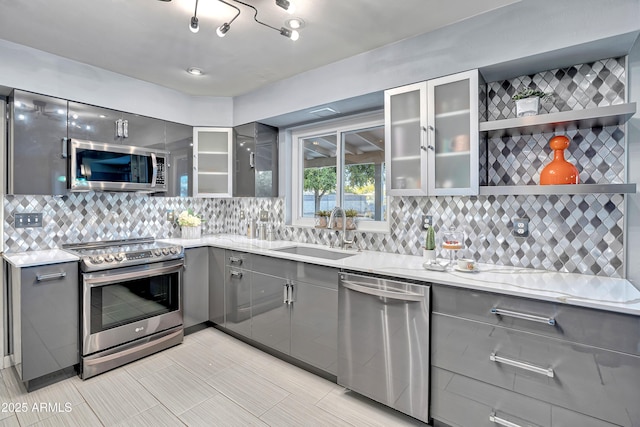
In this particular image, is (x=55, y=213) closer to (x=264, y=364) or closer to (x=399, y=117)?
(x=264, y=364)

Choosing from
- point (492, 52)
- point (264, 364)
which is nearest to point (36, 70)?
point (264, 364)

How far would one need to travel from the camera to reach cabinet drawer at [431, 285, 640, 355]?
1369 millimetres

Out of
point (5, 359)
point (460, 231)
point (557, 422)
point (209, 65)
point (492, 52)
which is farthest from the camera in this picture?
point (209, 65)

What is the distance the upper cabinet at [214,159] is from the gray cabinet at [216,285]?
0.73 meters

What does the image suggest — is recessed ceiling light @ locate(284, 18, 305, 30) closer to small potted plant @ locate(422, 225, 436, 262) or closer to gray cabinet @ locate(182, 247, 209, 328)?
small potted plant @ locate(422, 225, 436, 262)

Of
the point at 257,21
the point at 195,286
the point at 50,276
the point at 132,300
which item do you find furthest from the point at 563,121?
the point at 50,276

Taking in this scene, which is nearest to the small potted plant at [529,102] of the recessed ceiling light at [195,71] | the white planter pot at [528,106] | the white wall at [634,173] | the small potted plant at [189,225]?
the white planter pot at [528,106]

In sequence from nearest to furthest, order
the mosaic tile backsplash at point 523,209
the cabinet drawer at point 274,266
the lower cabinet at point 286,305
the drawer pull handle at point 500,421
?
the drawer pull handle at point 500,421 → the mosaic tile backsplash at point 523,209 → the lower cabinet at point 286,305 → the cabinet drawer at point 274,266

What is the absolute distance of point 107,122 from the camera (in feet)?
9.41

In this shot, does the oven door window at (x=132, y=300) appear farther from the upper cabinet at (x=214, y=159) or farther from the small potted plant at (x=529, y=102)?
the small potted plant at (x=529, y=102)

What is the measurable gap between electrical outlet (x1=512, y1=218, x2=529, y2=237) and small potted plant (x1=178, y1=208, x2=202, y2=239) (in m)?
3.11

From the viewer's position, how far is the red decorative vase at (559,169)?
185cm

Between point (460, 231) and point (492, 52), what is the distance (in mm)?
1191

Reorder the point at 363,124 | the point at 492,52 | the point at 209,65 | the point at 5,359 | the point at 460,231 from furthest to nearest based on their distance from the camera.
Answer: the point at 363,124, the point at 209,65, the point at 5,359, the point at 460,231, the point at 492,52
